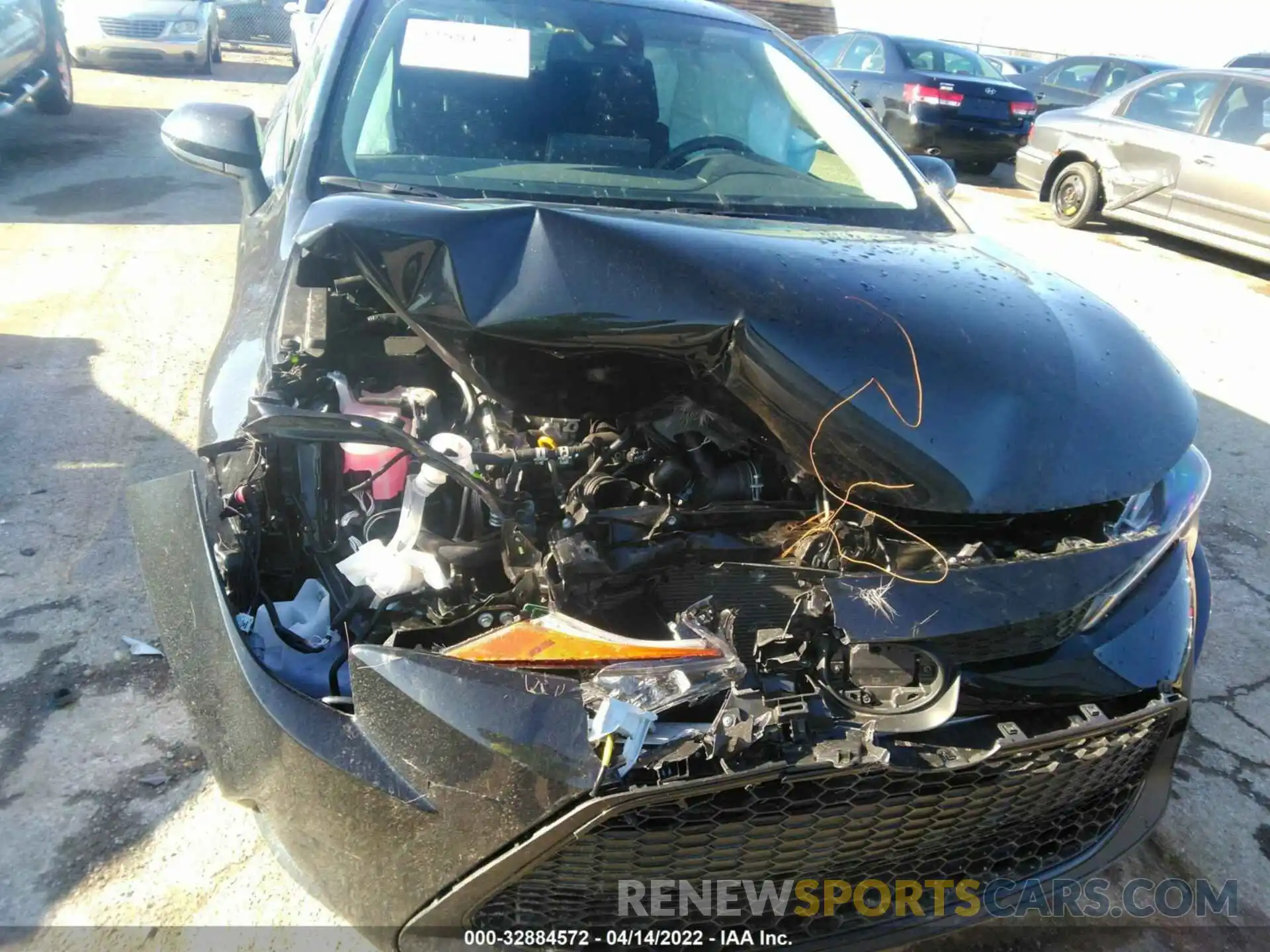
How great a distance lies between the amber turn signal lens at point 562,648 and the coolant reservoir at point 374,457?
506mm

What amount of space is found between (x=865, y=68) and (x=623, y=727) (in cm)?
1072

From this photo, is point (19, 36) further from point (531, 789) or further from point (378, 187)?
point (531, 789)

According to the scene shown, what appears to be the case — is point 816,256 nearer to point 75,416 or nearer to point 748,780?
point 748,780

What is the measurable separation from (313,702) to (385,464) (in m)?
0.56

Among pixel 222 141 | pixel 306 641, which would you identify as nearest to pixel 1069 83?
pixel 222 141

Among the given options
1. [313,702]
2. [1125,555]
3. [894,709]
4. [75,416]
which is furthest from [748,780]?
[75,416]

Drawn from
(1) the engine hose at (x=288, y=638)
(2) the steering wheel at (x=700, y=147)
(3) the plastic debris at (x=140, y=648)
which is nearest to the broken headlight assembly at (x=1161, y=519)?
(1) the engine hose at (x=288, y=638)

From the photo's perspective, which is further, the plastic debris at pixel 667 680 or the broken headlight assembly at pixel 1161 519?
the broken headlight assembly at pixel 1161 519

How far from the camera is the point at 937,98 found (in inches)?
374

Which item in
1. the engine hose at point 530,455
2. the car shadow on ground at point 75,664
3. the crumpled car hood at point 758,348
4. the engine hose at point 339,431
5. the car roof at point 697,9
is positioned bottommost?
the car shadow on ground at point 75,664

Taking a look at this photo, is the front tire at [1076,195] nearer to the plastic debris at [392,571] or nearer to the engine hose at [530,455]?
the engine hose at [530,455]

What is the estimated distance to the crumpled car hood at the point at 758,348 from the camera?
1.69 m

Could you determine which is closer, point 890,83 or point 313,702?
point 313,702

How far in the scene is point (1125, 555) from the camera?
1.67m
